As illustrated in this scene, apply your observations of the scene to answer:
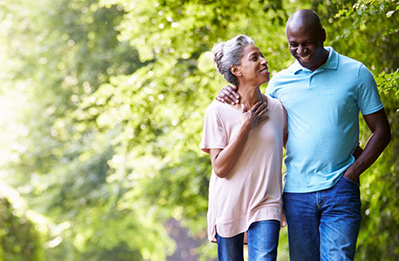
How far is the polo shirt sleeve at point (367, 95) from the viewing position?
3.67 metres

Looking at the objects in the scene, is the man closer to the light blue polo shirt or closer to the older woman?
the light blue polo shirt

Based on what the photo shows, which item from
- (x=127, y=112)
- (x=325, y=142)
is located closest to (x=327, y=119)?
(x=325, y=142)

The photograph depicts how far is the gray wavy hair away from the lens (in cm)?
388

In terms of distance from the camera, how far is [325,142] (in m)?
3.73

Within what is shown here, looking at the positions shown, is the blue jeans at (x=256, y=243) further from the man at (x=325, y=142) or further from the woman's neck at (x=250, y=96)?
the woman's neck at (x=250, y=96)

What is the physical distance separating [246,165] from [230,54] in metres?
0.64

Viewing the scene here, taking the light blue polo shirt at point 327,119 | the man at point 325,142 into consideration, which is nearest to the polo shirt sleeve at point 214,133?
the man at point 325,142

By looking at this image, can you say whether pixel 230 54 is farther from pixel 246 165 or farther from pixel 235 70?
pixel 246 165

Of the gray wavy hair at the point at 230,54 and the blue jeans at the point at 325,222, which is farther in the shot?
the gray wavy hair at the point at 230,54

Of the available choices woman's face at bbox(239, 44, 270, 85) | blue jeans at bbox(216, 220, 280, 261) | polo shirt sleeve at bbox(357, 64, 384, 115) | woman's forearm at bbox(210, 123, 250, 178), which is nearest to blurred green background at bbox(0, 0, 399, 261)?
polo shirt sleeve at bbox(357, 64, 384, 115)

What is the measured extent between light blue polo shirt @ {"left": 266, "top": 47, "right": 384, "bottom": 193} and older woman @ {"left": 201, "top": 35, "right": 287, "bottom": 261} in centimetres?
12

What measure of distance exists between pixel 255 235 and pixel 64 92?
14.2m

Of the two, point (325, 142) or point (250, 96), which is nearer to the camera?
point (325, 142)

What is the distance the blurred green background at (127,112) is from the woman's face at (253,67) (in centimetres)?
94
